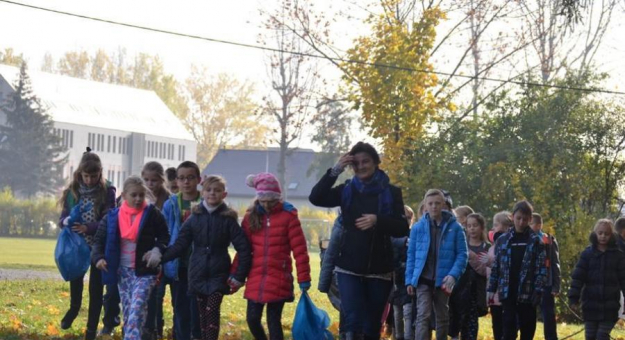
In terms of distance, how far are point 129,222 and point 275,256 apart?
1.28 metres

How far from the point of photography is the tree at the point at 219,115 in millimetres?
105750

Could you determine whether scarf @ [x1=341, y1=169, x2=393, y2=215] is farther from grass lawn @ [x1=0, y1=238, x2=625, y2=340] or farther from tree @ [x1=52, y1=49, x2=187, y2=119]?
tree @ [x1=52, y1=49, x2=187, y2=119]

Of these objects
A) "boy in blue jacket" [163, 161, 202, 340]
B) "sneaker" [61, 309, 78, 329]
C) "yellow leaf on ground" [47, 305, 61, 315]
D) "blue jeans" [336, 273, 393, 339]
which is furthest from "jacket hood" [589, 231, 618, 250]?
"yellow leaf on ground" [47, 305, 61, 315]

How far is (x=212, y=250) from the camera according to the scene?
10352 millimetres

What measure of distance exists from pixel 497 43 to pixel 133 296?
2787 cm

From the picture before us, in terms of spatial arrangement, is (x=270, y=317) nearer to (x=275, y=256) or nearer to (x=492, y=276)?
(x=275, y=256)

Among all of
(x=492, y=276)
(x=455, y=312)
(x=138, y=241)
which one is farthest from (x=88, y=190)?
(x=492, y=276)

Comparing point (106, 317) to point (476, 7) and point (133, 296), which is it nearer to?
point (133, 296)

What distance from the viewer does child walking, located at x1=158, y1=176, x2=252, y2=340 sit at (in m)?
10.3

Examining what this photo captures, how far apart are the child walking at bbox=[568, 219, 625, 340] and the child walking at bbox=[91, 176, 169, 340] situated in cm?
477

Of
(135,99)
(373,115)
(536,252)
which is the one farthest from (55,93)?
(536,252)

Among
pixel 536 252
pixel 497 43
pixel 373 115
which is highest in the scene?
pixel 497 43

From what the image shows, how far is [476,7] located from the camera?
1320 inches

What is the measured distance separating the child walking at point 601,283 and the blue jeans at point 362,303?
3730mm
